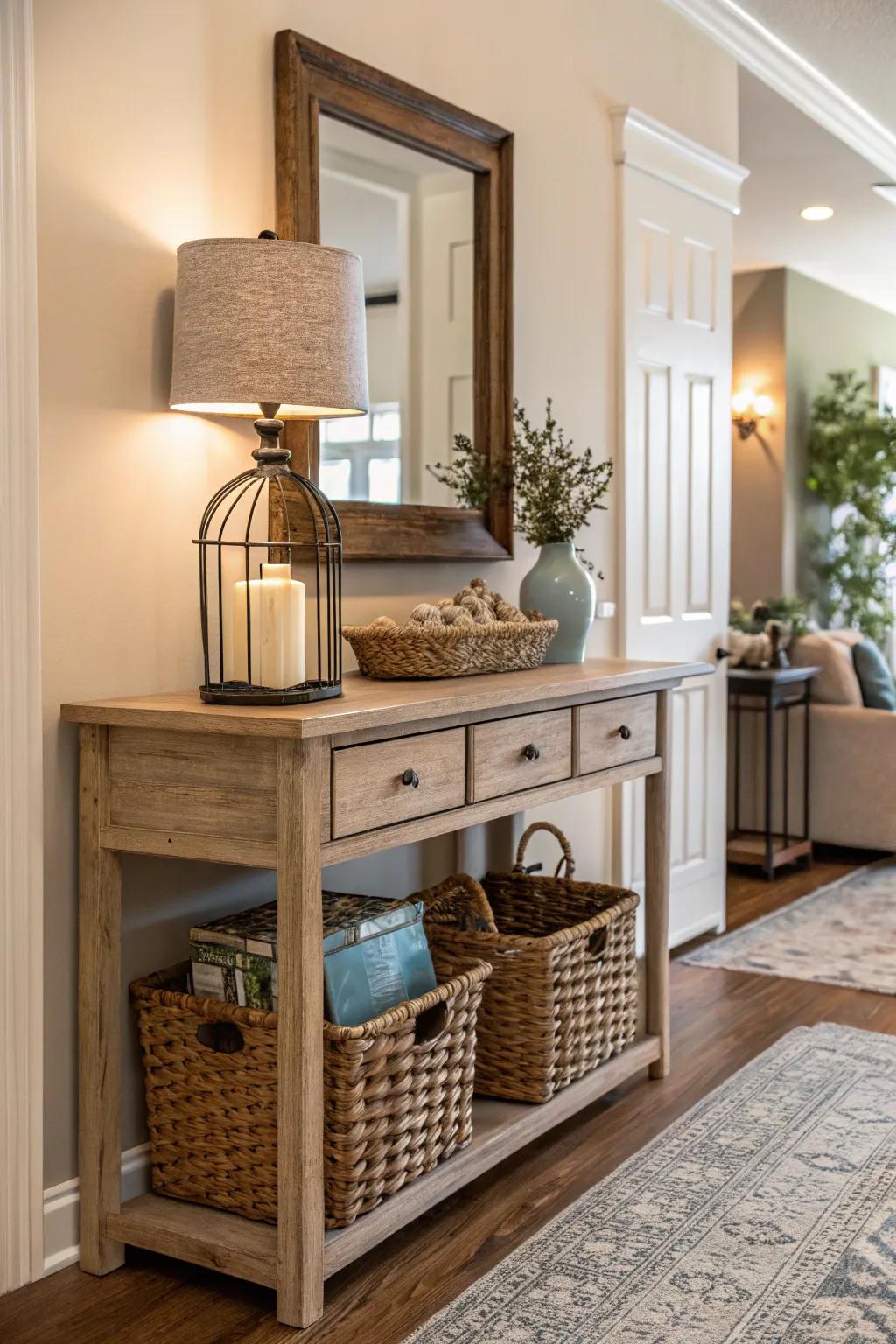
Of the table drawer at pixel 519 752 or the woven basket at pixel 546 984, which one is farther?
the woven basket at pixel 546 984

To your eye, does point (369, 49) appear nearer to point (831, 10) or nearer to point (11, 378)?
point (11, 378)

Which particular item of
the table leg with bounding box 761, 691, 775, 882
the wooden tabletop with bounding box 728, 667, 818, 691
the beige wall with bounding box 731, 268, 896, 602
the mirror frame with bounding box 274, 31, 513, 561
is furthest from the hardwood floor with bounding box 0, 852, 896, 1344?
the beige wall with bounding box 731, 268, 896, 602

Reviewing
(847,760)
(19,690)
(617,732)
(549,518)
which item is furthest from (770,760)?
(19,690)

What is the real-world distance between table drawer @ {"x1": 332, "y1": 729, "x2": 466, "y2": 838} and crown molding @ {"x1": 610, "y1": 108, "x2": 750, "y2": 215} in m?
2.11

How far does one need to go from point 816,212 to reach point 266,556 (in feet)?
14.7

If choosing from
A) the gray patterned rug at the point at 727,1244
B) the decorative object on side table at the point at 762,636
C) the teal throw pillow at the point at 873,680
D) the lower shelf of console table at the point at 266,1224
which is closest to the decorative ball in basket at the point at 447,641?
the lower shelf of console table at the point at 266,1224

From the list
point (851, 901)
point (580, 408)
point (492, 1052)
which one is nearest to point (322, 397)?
point (492, 1052)

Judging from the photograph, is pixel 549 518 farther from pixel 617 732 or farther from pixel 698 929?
pixel 698 929

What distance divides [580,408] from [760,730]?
236cm

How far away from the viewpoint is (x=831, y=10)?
3969 mm

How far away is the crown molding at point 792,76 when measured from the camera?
13.0 ft

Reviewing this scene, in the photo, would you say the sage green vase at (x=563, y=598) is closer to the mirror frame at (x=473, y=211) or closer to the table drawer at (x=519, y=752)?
the mirror frame at (x=473, y=211)

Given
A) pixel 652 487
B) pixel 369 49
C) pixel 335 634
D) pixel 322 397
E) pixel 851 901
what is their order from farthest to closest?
pixel 851 901 < pixel 652 487 < pixel 369 49 < pixel 335 634 < pixel 322 397

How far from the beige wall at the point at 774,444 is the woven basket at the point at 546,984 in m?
4.63
